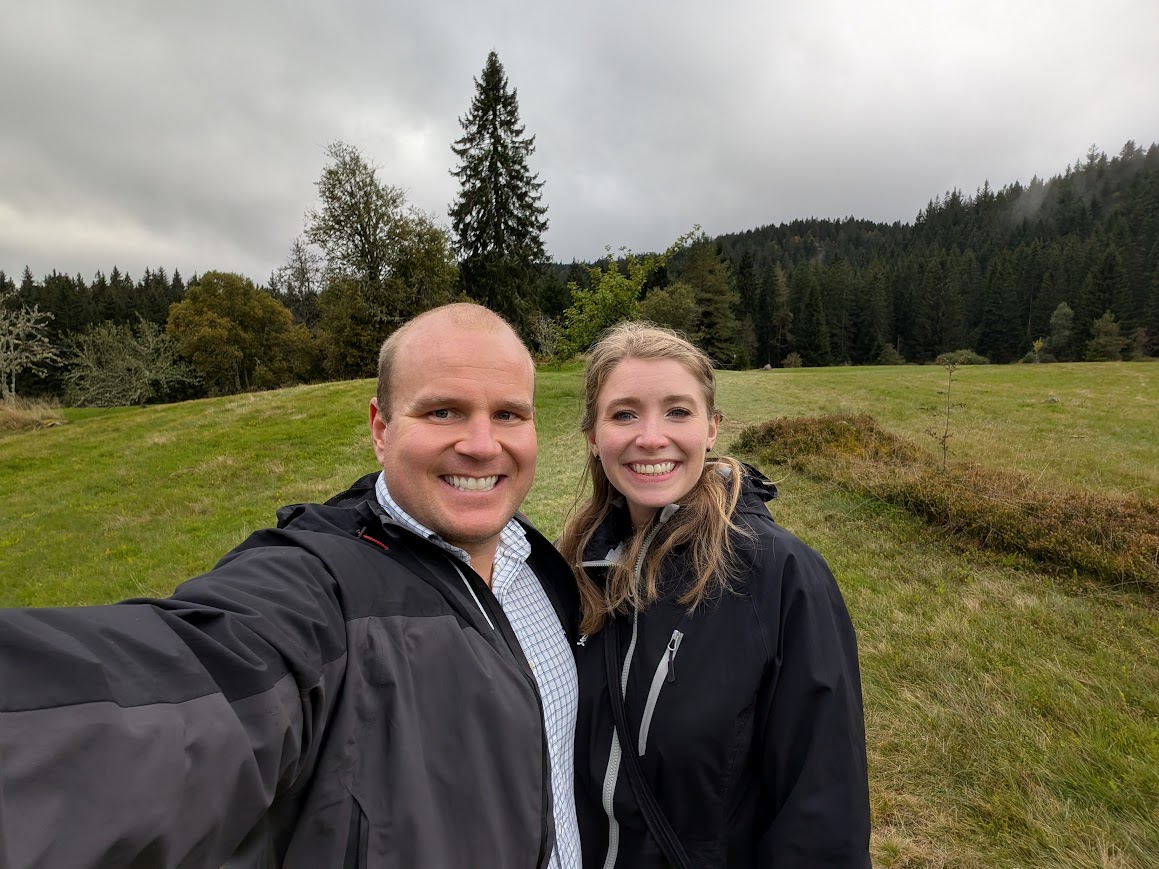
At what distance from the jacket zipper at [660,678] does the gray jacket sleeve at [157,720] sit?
1.00 meters

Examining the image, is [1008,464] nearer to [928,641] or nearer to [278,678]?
[928,641]

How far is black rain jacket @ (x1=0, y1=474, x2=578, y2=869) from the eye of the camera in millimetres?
729

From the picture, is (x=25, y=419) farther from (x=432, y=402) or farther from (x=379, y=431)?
(x=432, y=402)

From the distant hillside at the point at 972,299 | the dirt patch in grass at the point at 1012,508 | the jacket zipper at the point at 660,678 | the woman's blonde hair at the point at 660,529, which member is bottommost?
the dirt patch in grass at the point at 1012,508

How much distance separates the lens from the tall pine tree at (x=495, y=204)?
96.3ft

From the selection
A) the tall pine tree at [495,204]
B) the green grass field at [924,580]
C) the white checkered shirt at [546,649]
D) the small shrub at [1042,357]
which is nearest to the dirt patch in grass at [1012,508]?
the green grass field at [924,580]

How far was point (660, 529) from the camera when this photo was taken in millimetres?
2084

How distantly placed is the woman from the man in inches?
6.9

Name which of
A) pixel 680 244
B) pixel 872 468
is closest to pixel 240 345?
pixel 680 244

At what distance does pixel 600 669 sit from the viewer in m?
1.84

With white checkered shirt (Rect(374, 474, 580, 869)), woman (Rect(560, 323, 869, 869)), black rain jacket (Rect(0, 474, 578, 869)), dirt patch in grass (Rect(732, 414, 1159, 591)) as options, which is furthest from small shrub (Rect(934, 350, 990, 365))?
black rain jacket (Rect(0, 474, 578, 869))

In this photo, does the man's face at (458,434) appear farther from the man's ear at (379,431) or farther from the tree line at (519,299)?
the tree line at (519,299)

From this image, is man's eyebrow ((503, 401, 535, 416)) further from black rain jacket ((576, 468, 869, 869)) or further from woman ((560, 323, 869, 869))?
black rain jacket ((576, 468, 869, 869))

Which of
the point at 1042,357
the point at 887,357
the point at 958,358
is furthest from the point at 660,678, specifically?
the point at 887,357
